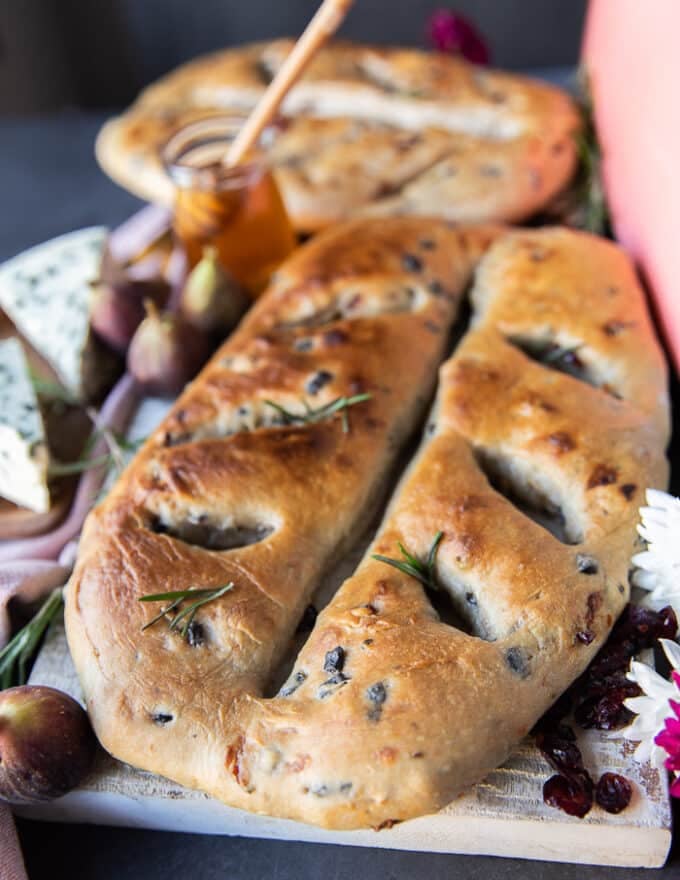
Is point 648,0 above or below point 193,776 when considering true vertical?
above

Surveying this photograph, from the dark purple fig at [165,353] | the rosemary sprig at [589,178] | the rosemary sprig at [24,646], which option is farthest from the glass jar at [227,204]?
the rosemary sprig at [24,646]

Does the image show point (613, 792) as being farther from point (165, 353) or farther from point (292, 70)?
point (292, 70)

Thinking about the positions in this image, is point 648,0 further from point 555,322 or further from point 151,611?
point 151,611

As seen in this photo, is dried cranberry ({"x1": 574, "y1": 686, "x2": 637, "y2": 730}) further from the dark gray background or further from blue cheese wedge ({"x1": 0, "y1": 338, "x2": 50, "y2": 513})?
the dark gray background

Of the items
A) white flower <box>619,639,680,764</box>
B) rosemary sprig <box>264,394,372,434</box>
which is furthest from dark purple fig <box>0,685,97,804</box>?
white flower <box>619,639,680,764</box>

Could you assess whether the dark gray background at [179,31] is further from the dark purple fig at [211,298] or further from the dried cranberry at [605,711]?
the dried cranberry at [605,711]

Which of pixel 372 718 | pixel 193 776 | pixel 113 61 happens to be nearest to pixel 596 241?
pixel 372 718
